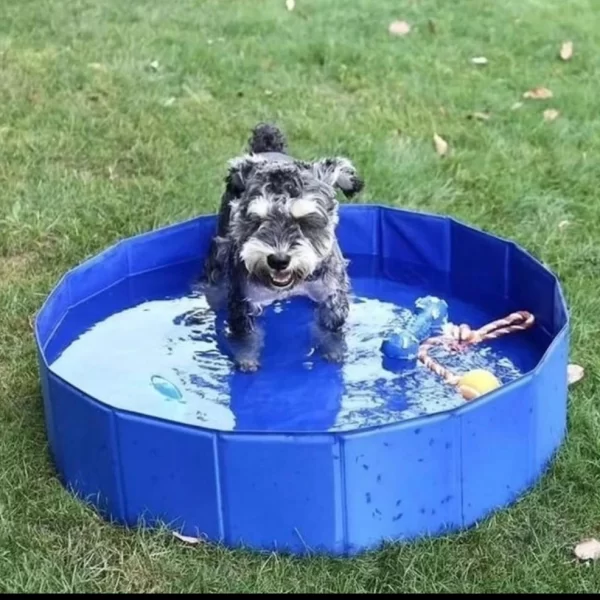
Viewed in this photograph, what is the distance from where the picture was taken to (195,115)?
23.5 feet

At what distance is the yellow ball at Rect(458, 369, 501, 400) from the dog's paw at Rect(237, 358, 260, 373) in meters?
0.83

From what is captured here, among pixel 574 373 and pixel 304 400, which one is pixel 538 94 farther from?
pixel 304 400

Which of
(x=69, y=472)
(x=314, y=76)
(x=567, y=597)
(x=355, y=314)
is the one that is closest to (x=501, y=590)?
(x=567, y=597)

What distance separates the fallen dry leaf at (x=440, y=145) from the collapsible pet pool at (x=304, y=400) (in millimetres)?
1237

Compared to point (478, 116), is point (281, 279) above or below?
above

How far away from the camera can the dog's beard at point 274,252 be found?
4363mm

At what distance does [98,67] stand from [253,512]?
15.9ft

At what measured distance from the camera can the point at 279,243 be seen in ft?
14.4

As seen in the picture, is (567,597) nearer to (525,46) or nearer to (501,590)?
(501,590)

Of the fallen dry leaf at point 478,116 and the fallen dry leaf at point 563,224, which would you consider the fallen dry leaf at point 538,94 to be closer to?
the fallen dry leaf at point 478,116

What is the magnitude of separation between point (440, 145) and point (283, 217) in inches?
101

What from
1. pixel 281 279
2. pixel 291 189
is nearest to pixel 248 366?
pixel 281 279

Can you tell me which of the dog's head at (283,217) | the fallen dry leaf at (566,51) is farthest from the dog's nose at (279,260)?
the fallen dry leaf at (566,51)

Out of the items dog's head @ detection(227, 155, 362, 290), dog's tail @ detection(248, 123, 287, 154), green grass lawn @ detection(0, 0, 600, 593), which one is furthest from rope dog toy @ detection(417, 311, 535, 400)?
dog's tail @ detection(248, 123, 287, 154)
